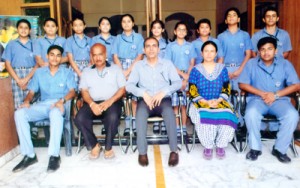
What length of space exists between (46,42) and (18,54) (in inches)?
16.3

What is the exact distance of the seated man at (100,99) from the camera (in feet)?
11.6

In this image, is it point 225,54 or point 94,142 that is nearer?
point 94,142

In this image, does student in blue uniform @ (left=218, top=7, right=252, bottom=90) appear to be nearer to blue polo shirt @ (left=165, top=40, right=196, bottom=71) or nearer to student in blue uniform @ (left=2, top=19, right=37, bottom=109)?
blue polo shirt @ (left=165, top=40, right=196, bottom=71)

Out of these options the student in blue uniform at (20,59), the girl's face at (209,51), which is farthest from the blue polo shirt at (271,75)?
the student in blue uniform at (20,59)

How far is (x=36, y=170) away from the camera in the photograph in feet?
10.9

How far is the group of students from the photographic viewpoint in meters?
3.46

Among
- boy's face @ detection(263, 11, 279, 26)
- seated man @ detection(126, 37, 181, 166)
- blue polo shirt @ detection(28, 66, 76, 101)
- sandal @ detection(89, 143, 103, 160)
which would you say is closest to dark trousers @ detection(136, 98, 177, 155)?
seated man @ detection(126, 37, 181, 166)

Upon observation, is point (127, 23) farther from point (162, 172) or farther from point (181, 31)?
point (162, 172)

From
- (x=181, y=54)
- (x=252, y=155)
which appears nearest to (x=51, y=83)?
(x=181, y=54)

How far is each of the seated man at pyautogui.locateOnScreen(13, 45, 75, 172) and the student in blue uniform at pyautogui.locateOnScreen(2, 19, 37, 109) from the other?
56 centimetres

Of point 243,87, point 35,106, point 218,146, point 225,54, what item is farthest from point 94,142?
point 225,54

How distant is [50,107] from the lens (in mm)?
3596

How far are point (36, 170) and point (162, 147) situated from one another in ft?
4.97

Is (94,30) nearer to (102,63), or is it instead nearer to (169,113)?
(102,63)
